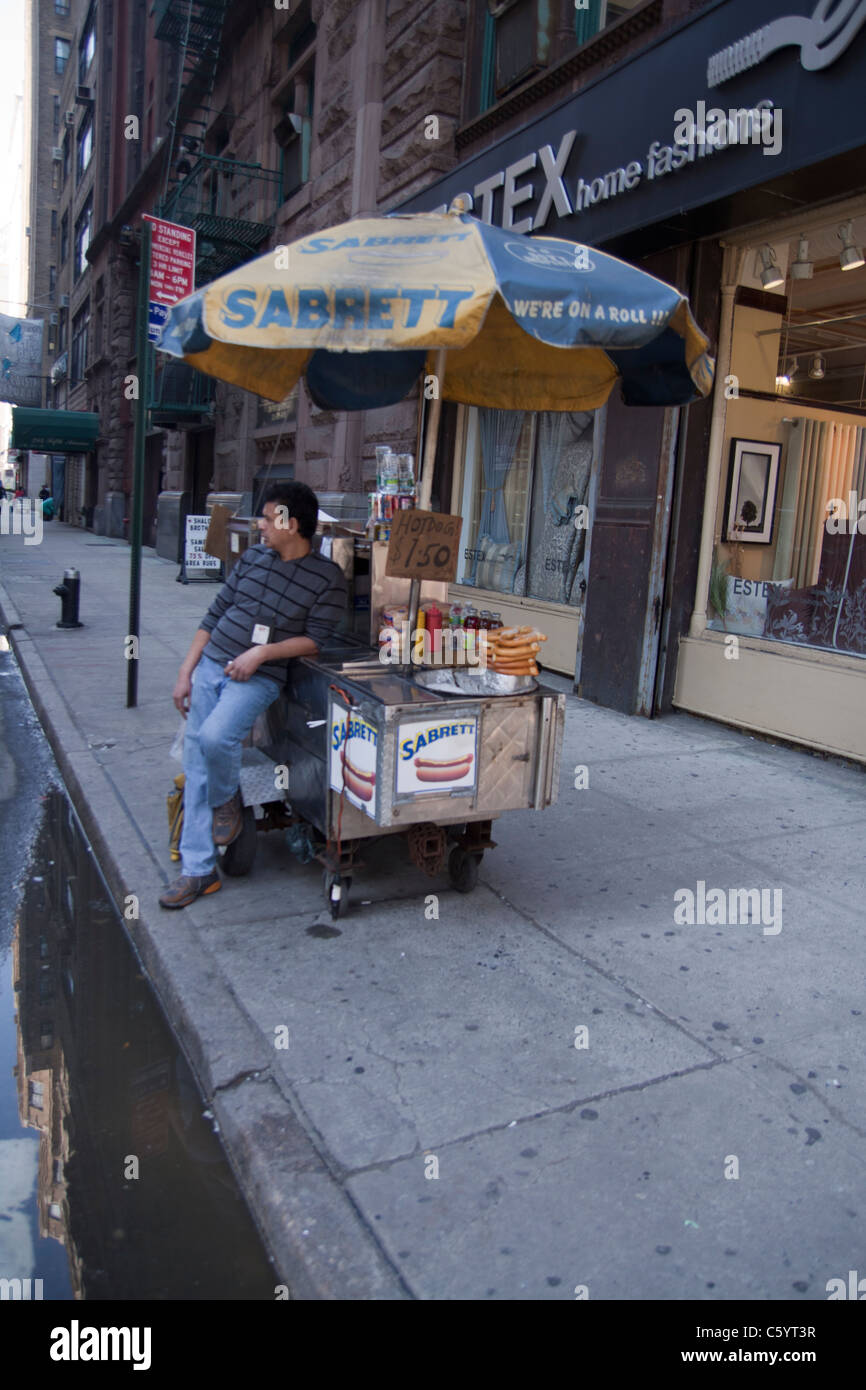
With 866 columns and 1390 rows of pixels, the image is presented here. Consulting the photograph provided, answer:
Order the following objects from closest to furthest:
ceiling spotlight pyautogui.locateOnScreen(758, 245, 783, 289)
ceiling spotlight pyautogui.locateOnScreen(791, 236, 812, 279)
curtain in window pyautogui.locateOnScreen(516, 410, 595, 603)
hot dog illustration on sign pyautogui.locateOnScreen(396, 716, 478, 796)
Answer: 1. hot dog illustration on sign pyautogui.locateOnScreen(396, 716, 478, 796)
2. ceiling spotlight pyautogui.locateOnScreen(791, 236, 812, 279)
3. ceiling spotlight pyautogui.locateOnScreen(758, 245, 783, 289)
4. curtain in window pyautogui.locateOnScreen(516, 410, 595, 603)

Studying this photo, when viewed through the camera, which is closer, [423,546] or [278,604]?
[423,546]

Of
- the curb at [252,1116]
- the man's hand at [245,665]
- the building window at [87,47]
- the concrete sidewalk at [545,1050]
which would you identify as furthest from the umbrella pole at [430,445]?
the building window at [87,47]

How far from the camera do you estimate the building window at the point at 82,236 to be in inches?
1506

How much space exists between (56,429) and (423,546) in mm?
37026

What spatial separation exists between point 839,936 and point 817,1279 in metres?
2.07

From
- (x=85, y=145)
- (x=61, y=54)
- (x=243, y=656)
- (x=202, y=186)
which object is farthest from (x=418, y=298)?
(x=61, y=54)

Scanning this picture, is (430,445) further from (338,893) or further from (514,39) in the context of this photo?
(514,39)

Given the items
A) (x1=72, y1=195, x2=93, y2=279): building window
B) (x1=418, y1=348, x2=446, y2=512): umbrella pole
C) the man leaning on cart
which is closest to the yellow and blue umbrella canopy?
(x1=418, y1=348, x2=446, y2=512): umbrella pole

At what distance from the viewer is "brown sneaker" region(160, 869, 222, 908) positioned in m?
4.29

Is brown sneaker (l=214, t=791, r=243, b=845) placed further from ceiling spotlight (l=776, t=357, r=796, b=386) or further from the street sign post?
ceiling spotlight (l=776, t=357, r=796, b=386)

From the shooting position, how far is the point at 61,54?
57.4 meters

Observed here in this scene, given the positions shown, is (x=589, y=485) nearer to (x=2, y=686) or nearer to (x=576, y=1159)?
(x=2, y=686)

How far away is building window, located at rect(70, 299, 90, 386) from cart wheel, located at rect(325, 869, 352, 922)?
39.7 m
